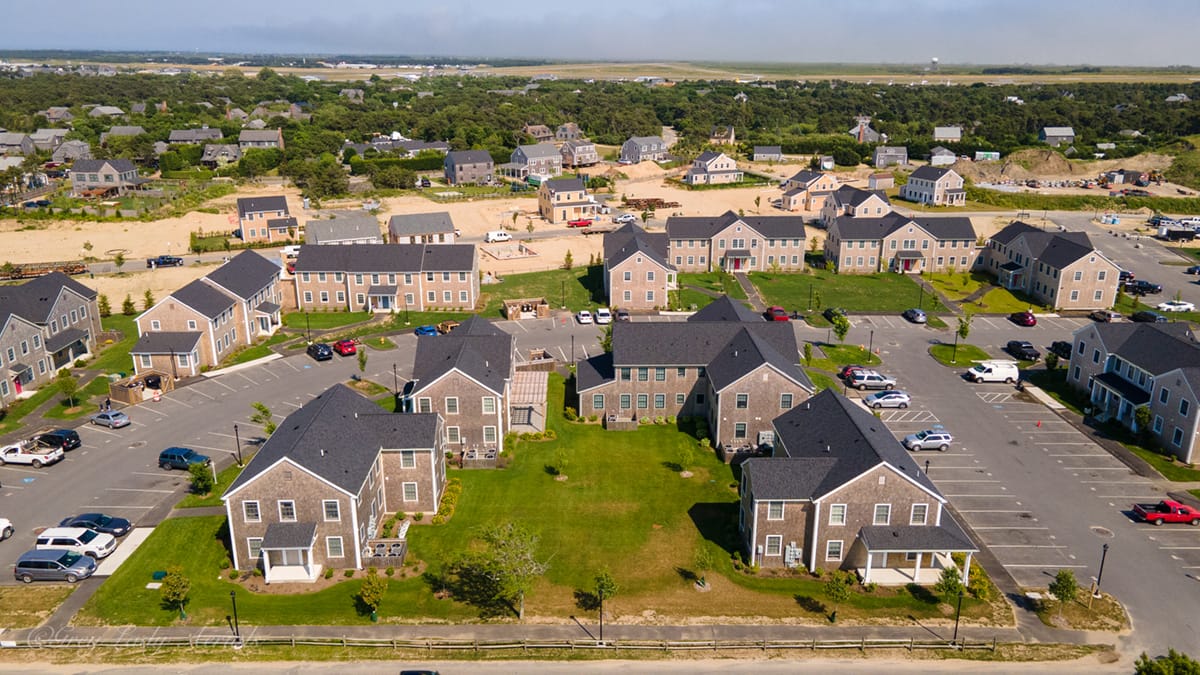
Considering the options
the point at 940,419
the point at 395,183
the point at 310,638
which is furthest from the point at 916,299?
the point at 395,183

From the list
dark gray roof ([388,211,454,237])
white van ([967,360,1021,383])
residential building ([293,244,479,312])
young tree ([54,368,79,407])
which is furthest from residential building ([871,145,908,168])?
young tree ([54,368,79,407])

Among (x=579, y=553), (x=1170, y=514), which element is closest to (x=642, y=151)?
(x=1170, y=514)

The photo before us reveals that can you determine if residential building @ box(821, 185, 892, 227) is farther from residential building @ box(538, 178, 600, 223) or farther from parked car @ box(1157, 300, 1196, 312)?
parked car @ box(1157, 300, 1196, 312)

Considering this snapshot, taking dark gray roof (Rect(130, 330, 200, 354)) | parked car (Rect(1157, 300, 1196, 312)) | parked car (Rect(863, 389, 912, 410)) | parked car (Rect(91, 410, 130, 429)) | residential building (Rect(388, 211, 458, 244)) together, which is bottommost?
parked car (Rect(91, 410, 130, 429))

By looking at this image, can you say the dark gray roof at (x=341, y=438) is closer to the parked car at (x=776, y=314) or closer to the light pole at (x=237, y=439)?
the light pole at (x=237, y=439)

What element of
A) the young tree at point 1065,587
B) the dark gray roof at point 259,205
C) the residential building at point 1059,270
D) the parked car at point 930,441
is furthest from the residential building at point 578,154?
the young tree at point 1065,587
